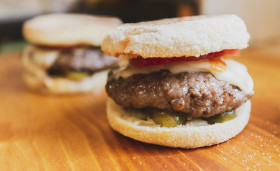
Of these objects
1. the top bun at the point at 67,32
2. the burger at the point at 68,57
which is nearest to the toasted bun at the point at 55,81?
the burger at the point at 68,57

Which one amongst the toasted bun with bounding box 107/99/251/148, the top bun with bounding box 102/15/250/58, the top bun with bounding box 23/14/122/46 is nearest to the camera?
the top bun with bounding box 102/15/250/58

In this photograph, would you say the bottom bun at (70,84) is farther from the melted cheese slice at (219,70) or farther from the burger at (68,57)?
the melted cheese slice at (219,70)

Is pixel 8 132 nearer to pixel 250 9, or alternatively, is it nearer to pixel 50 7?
pixel 250 9

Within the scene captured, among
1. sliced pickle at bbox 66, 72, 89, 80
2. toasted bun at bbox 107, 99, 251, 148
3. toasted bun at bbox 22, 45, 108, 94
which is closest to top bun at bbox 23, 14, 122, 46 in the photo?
toasted bun at bbox 22, 45, 108, 94

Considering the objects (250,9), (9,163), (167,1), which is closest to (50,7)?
(167,1)

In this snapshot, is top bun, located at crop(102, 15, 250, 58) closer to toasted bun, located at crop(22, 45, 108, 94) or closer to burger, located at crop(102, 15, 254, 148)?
burger, located at crop(102, 15, 254, 148)

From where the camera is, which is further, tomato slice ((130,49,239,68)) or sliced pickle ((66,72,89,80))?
sliced pickle ((66,72,89,80))

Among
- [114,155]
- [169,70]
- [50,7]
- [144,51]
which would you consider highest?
[144,51]
